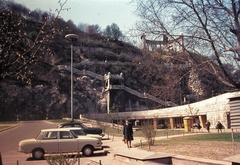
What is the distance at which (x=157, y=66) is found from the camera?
10.6 metres

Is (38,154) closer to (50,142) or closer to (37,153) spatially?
(37,153)

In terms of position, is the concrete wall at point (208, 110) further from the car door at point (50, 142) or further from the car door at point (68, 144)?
the car door at point (50, 142)

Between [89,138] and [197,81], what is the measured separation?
22.9ft

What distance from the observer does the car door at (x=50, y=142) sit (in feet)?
48.0

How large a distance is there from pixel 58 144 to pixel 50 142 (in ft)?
1.49

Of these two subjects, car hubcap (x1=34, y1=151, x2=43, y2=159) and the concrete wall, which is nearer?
car hubcap (x1=34, y1=151, x2=43, y2=159)

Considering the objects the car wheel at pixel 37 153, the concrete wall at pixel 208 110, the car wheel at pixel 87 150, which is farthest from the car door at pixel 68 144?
the concrete wall at pixel 208 110

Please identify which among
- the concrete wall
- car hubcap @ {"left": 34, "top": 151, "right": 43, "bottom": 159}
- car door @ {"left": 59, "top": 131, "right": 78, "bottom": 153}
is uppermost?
the concrete wall

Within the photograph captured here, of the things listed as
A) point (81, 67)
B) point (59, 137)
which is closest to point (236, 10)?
point (59, 137)

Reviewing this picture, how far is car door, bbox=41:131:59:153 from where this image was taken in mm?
14633

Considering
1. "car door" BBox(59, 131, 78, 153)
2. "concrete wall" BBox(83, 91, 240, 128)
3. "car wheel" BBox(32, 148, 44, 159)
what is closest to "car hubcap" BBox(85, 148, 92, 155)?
"car door" BBox(59, 131, 78, 153)

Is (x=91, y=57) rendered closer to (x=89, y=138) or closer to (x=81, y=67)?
(x=81, y=67)

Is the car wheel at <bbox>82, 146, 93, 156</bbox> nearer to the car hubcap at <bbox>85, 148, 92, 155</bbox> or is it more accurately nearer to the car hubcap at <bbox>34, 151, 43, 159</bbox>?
the car hubcap at <bbox>85, 148, 92, 155</bbox>

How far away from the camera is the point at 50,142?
1475 cm
